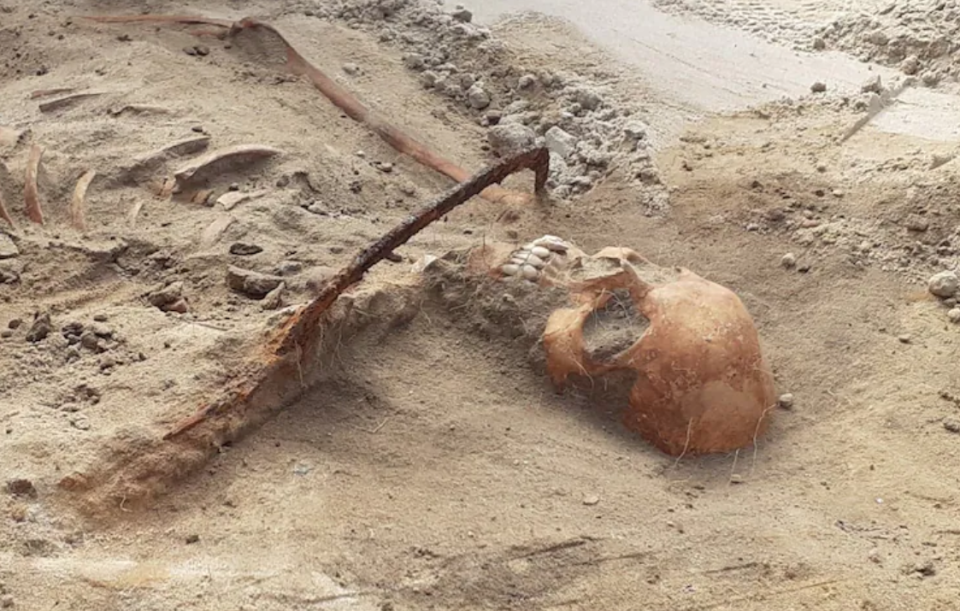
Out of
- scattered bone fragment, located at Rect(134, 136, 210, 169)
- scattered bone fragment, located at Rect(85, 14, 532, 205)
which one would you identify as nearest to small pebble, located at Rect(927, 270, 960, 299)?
scattered bone fragment, located at Rect(85, 14, 532, 205)

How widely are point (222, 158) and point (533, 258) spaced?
3.82 feet

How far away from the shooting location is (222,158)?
145 inches

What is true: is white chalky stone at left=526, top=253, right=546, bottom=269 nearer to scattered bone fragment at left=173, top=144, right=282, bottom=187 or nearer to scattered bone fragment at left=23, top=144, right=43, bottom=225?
scattered bone fragment at left=173, top=144, right=282, bottom=187

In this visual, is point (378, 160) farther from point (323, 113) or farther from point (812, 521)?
point (812, 521)

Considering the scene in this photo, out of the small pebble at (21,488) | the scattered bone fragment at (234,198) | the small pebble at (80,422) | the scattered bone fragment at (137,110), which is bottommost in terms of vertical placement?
the scattered bone fragment at (137,110)

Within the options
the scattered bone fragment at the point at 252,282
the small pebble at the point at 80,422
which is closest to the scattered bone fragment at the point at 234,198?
the scattered bone fragment at the point at 252,282

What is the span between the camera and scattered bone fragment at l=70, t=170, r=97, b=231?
3.40 metres

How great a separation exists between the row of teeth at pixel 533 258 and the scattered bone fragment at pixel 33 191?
4.40 ft

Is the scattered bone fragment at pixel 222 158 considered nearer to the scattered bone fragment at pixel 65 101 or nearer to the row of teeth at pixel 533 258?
the scattered bone fragment at pixel 65 101

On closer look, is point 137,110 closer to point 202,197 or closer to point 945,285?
point 202,197

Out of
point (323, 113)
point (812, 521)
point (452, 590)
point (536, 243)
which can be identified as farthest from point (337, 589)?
point (323, 113)

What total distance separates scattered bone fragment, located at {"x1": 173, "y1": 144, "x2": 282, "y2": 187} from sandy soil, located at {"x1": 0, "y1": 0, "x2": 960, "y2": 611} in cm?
5

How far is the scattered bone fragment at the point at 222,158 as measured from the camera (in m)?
3.60

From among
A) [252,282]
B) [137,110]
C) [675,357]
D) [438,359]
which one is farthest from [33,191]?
[675,357]
